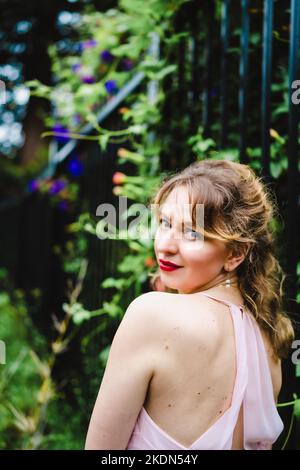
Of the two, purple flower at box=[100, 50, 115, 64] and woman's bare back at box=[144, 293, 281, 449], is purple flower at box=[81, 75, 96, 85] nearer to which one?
purple flower at box=[100, 50, 115, 64]

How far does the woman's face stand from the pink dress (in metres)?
0.09

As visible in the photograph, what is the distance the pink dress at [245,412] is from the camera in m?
1.22

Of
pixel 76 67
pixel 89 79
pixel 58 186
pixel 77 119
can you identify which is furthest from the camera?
pixel 58 186

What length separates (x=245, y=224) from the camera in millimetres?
1426

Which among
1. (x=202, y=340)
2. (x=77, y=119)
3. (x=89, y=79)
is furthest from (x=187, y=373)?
(x=77, y=119)

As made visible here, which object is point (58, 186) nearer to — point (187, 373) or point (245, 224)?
point (245, 224)

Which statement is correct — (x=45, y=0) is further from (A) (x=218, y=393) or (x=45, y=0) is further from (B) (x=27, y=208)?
(A) (x=218, y=393)

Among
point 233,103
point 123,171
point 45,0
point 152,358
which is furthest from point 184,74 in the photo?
point 45,0

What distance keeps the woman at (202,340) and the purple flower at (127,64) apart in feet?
6.05

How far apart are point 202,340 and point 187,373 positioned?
0.29 ft

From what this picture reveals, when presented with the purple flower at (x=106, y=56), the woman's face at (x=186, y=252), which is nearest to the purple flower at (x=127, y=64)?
the purple flower at (x=106, y=56)

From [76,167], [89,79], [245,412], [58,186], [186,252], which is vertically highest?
[89,79]

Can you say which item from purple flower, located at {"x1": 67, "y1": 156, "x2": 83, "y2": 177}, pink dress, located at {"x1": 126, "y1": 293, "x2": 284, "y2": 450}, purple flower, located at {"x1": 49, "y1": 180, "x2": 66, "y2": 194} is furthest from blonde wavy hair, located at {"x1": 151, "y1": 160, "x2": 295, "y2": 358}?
purple flower, located at {"x1": 49, "y1": 180, "x2": 66, "y2": 194}

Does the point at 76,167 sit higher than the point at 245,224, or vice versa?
the point at 76,167
